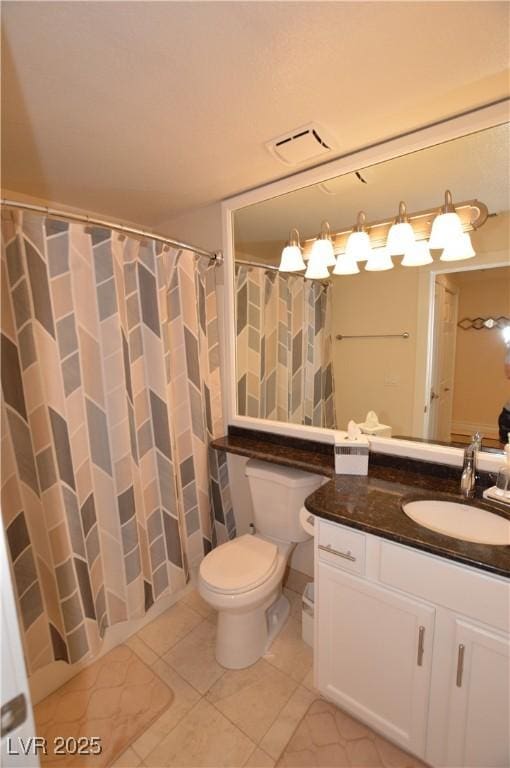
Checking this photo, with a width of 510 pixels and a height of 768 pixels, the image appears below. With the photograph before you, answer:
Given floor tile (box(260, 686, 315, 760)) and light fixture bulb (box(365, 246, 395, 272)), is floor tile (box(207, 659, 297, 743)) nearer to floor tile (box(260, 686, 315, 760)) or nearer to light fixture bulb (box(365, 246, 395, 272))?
floor tile (box(260, 686, 315, 760))

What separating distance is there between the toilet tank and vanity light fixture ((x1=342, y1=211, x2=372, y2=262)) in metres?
1.06

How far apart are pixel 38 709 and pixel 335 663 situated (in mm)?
1214

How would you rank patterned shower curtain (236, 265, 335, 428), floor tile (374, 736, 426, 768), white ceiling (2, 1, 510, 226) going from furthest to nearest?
1. patterned shower curtain (236, 265, 335, 428)
2. floor tile (374, 736, 426, 768)
3. white ceiling (2, 1, 510, 226)

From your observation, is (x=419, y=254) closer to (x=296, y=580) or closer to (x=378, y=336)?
(x=378, y=336)

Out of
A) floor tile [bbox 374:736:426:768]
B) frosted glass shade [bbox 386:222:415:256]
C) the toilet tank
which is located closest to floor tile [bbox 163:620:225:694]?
the toilet tank

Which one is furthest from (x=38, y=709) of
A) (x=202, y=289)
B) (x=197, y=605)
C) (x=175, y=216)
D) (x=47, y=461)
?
(x=175, y=216)

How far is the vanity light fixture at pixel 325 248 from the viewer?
162 centimetres

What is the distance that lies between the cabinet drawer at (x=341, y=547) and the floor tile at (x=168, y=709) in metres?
0.85

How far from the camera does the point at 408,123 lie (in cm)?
121

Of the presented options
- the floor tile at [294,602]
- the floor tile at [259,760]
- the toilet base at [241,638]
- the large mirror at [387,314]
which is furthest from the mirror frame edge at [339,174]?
the floor tile at [259,760]

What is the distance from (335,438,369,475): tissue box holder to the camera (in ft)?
4.53

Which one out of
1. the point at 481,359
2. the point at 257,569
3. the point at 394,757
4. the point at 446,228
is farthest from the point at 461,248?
the point at 394,757

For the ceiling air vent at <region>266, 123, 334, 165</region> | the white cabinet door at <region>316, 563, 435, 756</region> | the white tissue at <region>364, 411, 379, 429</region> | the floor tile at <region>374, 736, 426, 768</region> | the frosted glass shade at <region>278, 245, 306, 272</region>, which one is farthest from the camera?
the frosted glass shade at <region>278, 245, 306, 272</region>

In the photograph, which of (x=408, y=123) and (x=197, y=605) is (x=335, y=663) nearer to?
(x=197, y=605)
